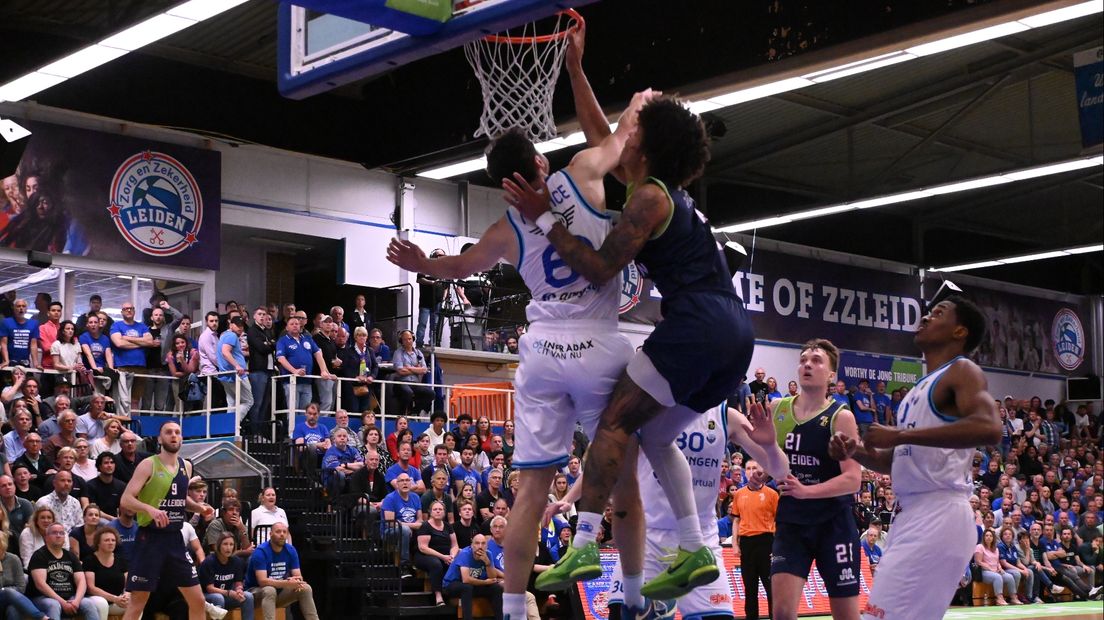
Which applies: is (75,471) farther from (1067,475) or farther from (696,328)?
(1067,475)

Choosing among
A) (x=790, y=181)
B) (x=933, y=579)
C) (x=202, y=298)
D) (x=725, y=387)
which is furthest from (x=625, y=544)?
(x=790, y=181)

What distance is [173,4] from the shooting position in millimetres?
17094

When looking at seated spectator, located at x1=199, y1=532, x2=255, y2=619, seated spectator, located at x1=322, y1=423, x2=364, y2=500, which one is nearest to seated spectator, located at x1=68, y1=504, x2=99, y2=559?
seated spectator, located at x1=199, y1=532, x2=255, y2=619

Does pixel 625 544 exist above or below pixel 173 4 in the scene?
below

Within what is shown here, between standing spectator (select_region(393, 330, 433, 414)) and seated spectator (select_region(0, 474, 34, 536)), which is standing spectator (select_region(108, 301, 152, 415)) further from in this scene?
seated spectator (select_region(0, 474, 34, 536))

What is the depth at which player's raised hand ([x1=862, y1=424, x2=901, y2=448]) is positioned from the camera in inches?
249

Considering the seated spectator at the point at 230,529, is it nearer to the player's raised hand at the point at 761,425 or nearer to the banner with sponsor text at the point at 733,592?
the banner with sponsor text at the point at 733,592

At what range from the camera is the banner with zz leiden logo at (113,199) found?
20453 mm

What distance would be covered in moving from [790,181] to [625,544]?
24478 millimetres

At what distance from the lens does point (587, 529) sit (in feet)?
19.4

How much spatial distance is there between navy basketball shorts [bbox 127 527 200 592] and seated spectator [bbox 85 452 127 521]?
9.18 ft

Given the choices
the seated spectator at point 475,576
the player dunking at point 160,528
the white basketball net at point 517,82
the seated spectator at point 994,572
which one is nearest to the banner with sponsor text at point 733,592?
the seated spectator at point 475,576

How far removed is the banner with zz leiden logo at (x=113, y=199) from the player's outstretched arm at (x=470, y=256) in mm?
15412

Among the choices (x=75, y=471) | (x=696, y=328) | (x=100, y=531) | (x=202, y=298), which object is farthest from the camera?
(x=202, y=298)
